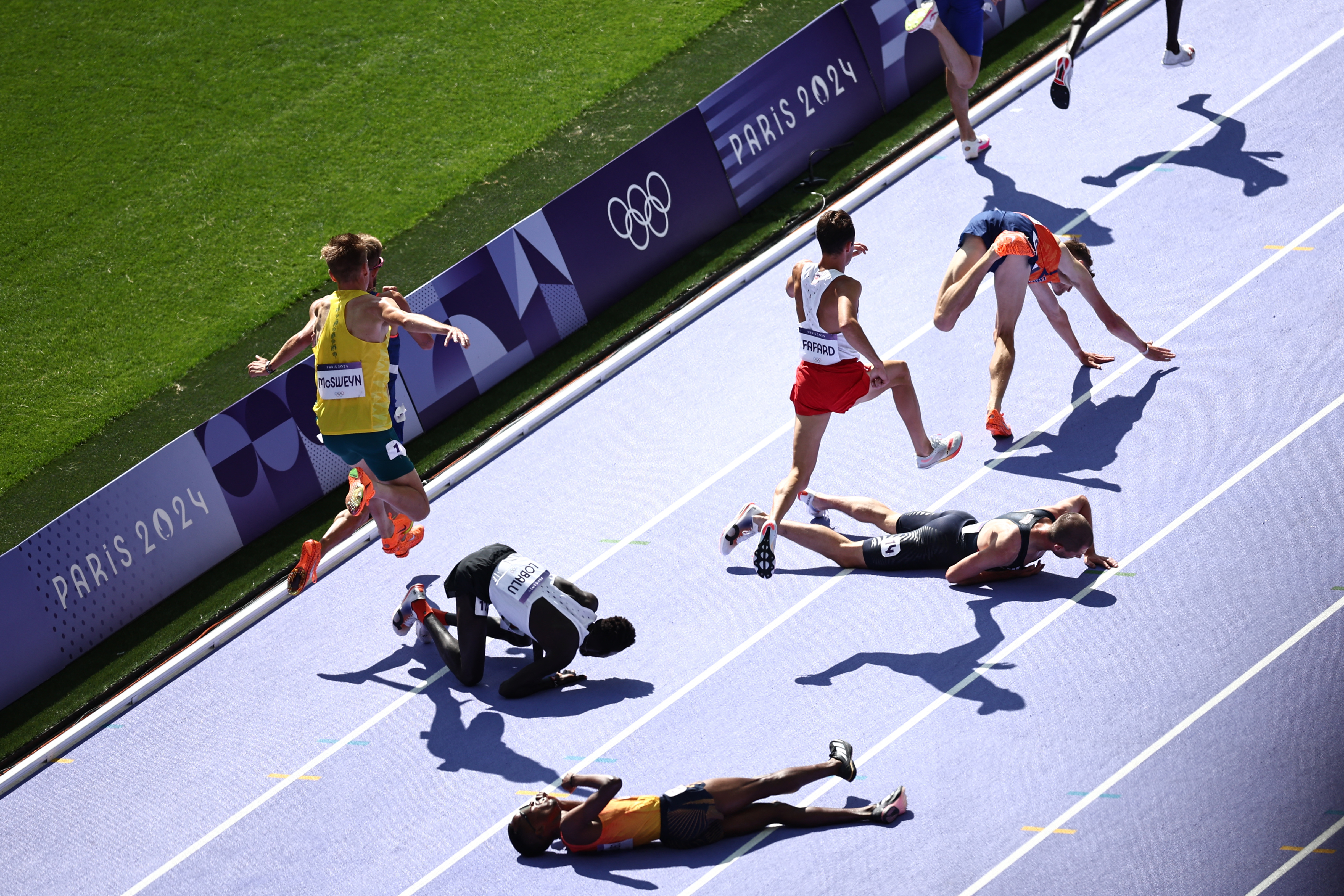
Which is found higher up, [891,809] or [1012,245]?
[1012,245]

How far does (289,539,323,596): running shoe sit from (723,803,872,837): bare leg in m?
3.53

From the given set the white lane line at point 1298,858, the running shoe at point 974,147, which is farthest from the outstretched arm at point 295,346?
the white lane line at point 1298,858

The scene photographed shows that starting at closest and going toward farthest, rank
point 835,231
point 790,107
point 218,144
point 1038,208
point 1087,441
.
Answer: point 835,231 < point 1087,441 < point 1038,208 < point 790,107 < point 218,144

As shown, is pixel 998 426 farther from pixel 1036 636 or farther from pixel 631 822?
pixel 631 822

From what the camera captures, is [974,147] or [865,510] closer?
[865,510]

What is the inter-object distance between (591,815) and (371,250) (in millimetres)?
3794

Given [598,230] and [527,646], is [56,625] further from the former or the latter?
[598,230]

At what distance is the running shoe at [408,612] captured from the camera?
8875 mm

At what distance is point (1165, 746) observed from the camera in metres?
6.90

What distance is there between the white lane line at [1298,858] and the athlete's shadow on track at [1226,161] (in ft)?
19.1

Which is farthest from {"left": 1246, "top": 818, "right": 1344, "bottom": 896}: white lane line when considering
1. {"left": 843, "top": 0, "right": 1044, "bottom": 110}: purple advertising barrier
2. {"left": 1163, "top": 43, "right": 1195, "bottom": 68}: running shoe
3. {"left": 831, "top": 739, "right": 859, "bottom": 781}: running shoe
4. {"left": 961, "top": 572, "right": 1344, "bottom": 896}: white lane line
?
{"left": 843, "top": 0, "right": 1044, "bottom": 110}: purple advertising barrier

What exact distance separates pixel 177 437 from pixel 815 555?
5.53 metres

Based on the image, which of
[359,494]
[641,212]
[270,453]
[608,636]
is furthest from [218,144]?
[608,636]

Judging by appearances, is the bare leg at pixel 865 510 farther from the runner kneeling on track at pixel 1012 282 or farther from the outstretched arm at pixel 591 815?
the outstretched arm at pixel 591 815
